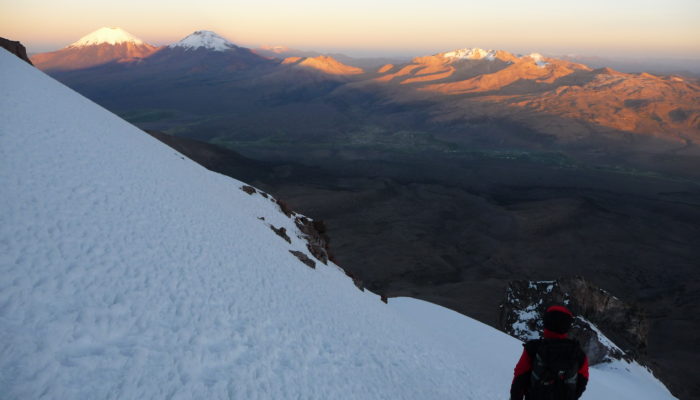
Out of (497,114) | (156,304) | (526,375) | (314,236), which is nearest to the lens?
(526,375)

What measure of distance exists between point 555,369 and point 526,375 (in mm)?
385

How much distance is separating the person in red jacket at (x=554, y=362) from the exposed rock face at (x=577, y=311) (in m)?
15.6

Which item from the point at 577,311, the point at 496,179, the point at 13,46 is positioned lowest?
the point at 496,179

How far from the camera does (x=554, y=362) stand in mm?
4223

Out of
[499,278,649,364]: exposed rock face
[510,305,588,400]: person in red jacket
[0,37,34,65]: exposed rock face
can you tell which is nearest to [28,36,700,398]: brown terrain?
[499,278,649,364]: exposed rock face

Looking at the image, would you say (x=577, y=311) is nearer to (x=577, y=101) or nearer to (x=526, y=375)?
(x=526, y=375)

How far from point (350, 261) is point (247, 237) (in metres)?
29.0

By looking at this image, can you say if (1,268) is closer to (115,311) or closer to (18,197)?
(115,311)

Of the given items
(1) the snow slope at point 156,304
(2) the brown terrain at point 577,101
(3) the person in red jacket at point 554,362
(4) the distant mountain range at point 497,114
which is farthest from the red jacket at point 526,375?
(2) the brown terrain at point 577,101

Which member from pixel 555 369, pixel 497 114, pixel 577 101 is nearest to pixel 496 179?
pixel 497 114

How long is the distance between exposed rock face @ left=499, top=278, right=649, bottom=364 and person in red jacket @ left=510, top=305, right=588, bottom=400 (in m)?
15.6

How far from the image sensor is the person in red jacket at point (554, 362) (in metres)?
4.21

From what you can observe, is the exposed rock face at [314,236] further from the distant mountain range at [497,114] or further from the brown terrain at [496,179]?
the distant mountain range at [497,114]

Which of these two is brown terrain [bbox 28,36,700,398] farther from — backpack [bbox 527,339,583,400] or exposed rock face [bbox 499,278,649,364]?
backpack [bbox 527,339,583,400]
